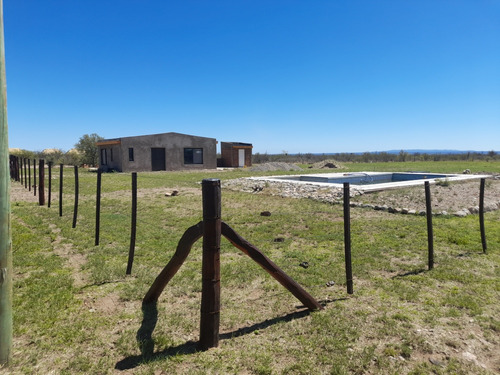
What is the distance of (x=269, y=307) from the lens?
3982mm

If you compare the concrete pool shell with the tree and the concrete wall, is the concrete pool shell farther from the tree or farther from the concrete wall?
the tree

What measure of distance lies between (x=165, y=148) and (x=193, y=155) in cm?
317

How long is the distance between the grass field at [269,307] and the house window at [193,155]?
2649cm

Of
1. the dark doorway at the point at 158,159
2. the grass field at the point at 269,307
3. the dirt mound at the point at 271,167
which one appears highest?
the dark doorway at the point at 158,159

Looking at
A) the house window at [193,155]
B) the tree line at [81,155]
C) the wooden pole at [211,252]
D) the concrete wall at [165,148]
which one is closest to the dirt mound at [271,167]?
the concrete wall at [165,148]

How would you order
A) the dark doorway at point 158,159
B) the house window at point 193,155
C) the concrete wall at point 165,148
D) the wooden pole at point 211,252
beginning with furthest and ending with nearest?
the house window at point 193,155
the dark doorway at point 158,159
the concrete wall at point 165,148
the wooden pole at point 211,252

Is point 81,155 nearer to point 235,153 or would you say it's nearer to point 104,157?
point 104,157

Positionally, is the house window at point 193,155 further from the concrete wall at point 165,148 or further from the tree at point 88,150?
the tree at point 88,150

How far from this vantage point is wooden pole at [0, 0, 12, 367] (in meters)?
2.59

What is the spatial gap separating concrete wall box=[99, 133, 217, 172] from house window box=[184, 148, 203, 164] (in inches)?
13.5

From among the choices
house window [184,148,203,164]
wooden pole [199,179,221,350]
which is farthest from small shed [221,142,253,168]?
wooden pole [199,179,221,350]

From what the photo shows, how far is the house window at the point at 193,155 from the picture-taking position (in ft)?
111

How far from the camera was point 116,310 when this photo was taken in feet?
12.6

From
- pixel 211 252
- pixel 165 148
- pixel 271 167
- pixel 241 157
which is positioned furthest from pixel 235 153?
pixel 211 252
